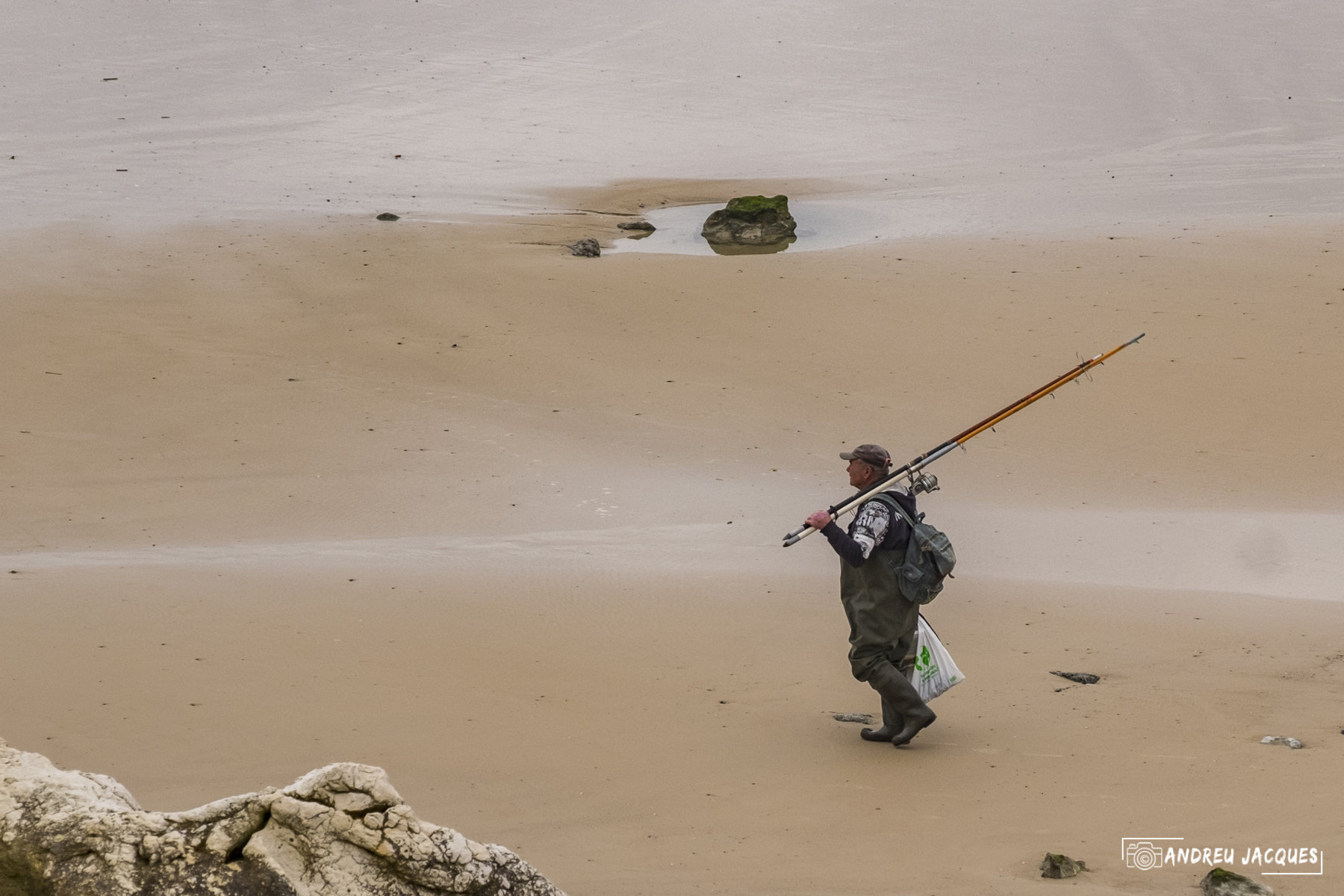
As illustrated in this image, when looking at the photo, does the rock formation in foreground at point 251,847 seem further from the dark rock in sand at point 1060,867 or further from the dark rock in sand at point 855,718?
the dark rock in sand at point 855,718

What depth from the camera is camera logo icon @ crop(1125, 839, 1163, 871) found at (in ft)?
16.7

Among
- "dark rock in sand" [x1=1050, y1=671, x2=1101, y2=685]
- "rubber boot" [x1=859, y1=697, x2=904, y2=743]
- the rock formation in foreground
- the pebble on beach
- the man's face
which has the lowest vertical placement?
the rock formation in foreground

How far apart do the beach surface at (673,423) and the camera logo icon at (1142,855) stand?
4 cm

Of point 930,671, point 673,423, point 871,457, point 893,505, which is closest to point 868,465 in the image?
point 871,457

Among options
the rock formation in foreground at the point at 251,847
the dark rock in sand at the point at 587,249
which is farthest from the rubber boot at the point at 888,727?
the dark rock in sand at the point at 587,249

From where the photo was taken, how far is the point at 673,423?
42.8ft

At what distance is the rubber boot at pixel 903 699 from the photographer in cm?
663

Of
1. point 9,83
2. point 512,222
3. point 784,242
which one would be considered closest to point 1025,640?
point 784,242

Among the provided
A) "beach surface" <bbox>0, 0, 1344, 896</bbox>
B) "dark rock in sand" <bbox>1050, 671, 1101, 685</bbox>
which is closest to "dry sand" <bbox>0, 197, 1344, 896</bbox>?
"beach surface" <bbox>0, 0, 1344, 896</bbox>

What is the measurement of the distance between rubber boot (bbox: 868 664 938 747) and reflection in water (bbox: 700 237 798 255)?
11004 mm

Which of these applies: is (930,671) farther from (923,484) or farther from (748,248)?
(748,248)

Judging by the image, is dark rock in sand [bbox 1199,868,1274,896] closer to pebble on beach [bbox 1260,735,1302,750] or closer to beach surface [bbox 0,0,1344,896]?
beach surface [bbox 0,0,1344,896]

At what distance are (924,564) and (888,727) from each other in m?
0.85

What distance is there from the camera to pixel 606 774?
6.39 meters
